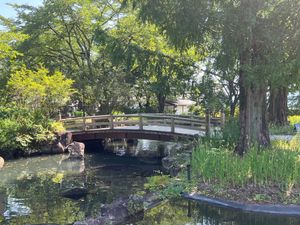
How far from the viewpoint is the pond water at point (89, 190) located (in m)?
7.68

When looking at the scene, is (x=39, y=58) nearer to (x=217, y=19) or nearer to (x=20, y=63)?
(x=20, y=63)

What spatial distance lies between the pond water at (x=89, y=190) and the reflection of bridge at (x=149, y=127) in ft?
3.39

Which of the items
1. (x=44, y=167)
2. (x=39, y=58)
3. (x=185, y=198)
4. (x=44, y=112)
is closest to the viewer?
(x=185, y=198)

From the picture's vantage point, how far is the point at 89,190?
11070mm

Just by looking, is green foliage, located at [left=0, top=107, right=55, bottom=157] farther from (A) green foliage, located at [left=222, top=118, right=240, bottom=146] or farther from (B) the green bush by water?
(A) green foliage, located at [left=222, top=118, right=240, bottom=146]

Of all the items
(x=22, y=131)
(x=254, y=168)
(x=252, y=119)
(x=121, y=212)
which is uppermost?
(x=252, y=119)

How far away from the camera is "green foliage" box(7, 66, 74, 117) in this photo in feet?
61.1

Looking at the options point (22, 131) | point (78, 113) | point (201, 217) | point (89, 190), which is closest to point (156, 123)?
point (22, 131)

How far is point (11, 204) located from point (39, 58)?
58.8ft

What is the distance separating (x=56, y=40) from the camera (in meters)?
26.1

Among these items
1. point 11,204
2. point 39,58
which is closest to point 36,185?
point 11,204

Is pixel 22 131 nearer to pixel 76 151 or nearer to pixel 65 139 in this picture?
pixel 65 139

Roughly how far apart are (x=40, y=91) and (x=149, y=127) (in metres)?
5.54

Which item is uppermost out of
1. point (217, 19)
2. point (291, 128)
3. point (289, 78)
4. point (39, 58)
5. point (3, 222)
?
point (39, 58)
